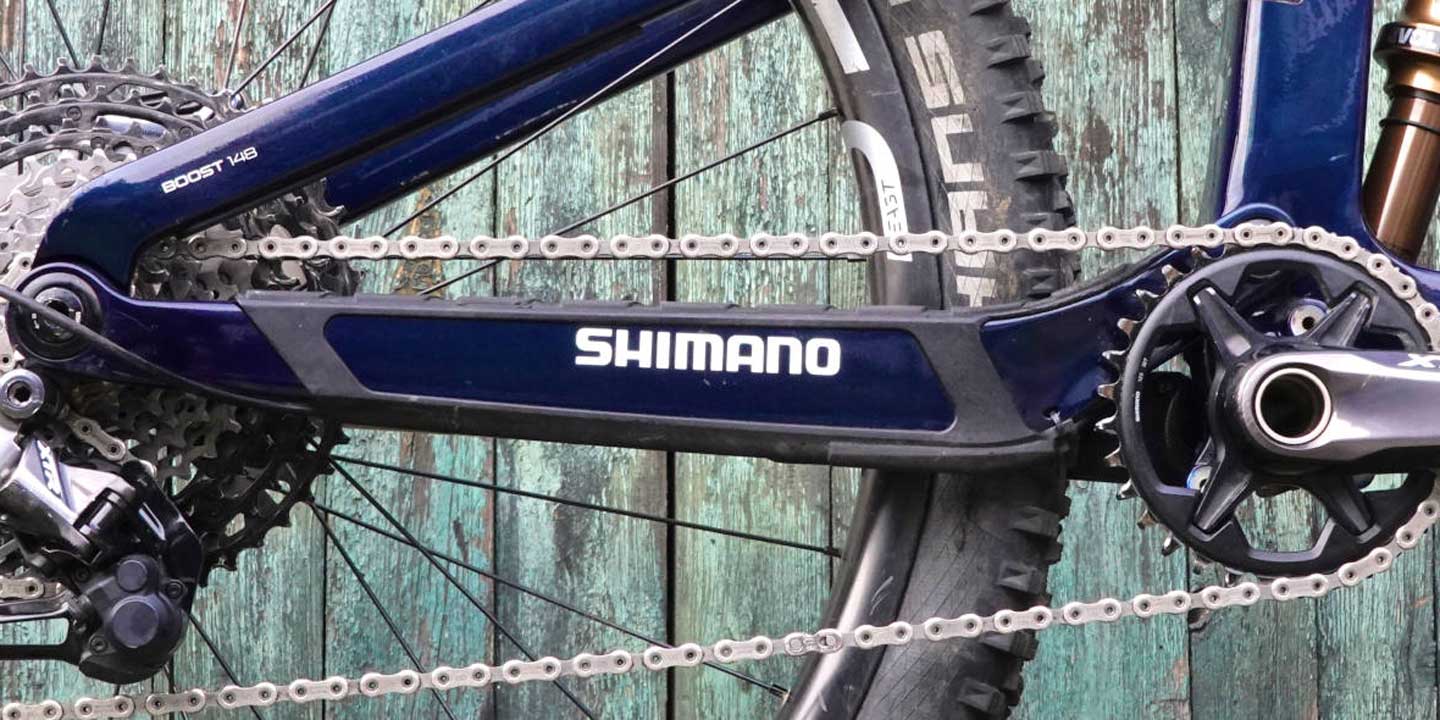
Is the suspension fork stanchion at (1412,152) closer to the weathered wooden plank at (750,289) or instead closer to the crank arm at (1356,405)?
the crank arm at (1356,405)

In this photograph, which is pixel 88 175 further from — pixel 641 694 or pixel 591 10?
pixel 641 694

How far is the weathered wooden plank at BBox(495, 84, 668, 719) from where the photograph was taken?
179 cm

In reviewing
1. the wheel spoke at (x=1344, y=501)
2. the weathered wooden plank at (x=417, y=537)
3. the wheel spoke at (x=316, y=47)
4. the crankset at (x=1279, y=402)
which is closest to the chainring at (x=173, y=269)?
the wheel spoke at (x=316, y=47)

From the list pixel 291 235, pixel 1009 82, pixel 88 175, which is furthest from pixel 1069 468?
pixel 88 175

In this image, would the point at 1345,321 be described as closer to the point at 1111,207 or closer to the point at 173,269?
the point at 1111,207

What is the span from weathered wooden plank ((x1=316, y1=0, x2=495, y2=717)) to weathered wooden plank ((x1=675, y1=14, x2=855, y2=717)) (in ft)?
0.74

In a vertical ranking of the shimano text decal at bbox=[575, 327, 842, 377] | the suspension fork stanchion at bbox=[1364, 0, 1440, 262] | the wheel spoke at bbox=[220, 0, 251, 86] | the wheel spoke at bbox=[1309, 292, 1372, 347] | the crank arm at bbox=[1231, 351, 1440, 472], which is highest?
the wheel spoke at bbox=[220, 0, 251, 86]

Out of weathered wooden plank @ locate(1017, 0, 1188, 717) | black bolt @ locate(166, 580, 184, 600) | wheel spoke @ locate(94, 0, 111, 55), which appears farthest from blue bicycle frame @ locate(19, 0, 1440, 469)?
weathered wooden plank @ locate(1017, 0, 1188, 717)

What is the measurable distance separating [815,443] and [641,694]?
2.49 feet

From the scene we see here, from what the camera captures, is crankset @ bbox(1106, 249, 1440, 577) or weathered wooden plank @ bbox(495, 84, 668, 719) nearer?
crankset @ bbox(1106, 249, 1440, 577)

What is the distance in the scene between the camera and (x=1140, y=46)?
1.79m

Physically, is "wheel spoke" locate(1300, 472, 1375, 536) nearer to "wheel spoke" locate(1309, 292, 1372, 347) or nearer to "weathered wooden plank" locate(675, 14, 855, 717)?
"wheel spoke" locate(1309, 292, 1372, 347)

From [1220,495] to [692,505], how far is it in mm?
786

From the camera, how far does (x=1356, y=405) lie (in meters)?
1.09
